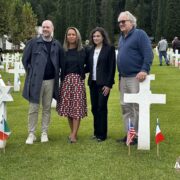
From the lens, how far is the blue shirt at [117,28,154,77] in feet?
22.7

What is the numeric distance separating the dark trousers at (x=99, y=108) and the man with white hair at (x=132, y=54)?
46cm

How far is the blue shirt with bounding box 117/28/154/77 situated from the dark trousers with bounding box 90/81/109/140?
574 millimetres

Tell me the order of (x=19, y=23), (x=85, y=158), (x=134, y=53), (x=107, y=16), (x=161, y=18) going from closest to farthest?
(x=85, y=158)
(x=134, y=53)
(x=19, y=23)
(x=161, y=18)
(x=107, y=16)

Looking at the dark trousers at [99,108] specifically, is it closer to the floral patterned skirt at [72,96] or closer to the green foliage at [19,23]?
the floral patterned skirt at [72,96]

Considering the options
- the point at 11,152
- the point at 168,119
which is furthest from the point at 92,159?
the point at 168,119

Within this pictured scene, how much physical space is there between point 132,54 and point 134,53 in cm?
3

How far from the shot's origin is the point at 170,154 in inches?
264

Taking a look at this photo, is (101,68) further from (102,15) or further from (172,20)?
(102,15)

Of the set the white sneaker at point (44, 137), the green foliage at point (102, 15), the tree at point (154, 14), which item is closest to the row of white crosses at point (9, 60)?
the white sneaker at point (44, 137)

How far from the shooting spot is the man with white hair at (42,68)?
726 centimetres

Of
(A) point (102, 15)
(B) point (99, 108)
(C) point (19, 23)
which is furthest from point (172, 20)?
(B) point (99, 108)

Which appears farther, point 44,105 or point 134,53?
point 44,105

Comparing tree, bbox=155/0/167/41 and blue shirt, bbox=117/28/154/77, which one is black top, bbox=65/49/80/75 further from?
tree, bbox=155/0/167/41

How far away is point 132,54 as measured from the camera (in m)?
7.04
